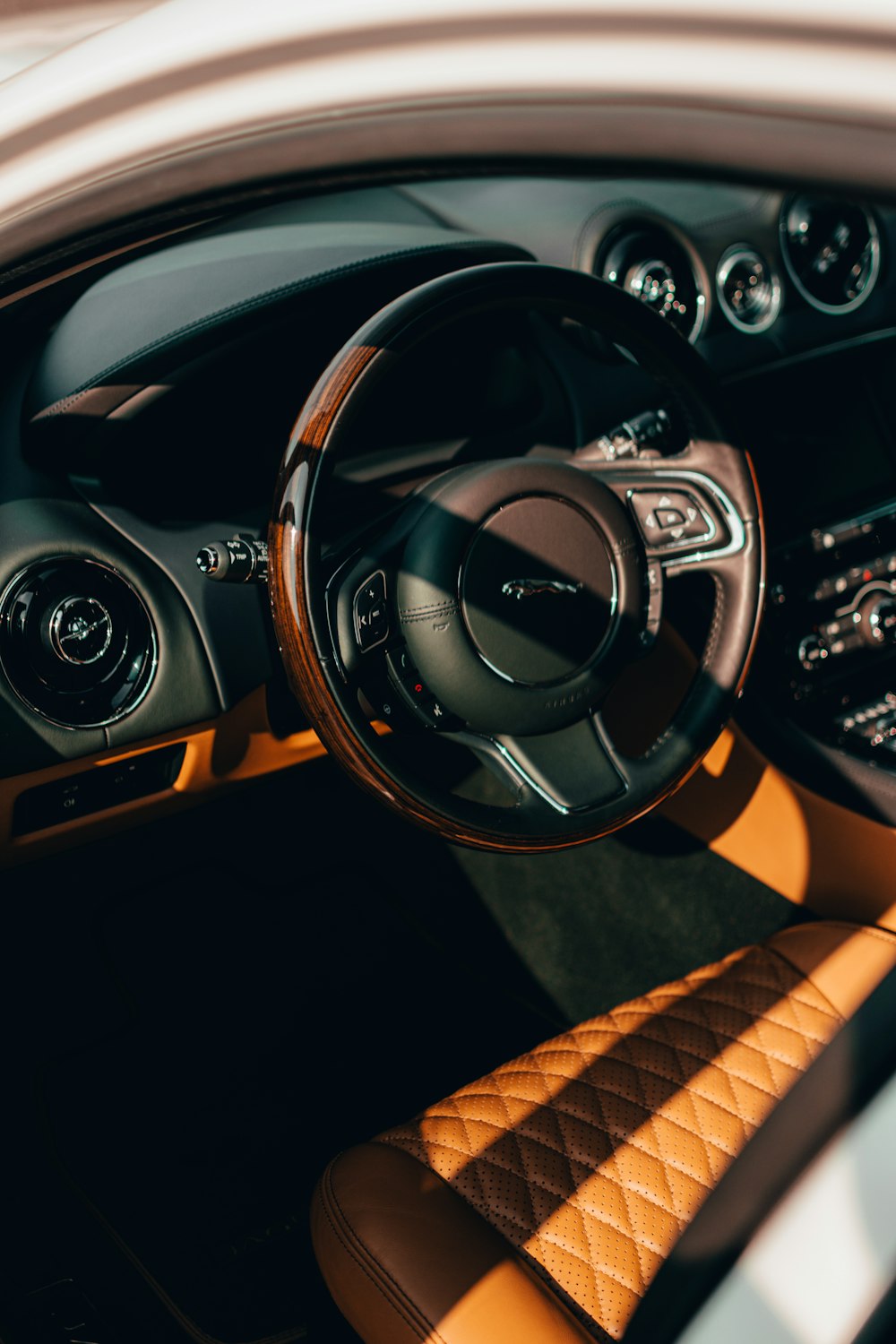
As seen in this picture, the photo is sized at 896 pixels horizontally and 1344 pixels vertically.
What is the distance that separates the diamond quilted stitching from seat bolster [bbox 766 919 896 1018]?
0.02 metres

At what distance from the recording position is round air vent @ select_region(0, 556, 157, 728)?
1262 mm

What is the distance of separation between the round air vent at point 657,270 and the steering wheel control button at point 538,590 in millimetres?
Answer: 707

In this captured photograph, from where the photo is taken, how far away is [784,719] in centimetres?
175

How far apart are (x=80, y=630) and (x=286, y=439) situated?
17.3 inches

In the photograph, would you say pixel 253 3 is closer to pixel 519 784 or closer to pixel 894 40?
pixel 894 40

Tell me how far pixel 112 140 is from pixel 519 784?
84 cm

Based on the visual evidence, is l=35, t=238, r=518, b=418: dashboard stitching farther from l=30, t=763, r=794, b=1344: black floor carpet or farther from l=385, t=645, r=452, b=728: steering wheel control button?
l=30, t=763, r=794, b=1344: black floor carpet

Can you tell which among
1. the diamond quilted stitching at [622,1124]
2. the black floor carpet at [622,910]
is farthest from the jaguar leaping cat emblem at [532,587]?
the black floor carpet at [622,910]

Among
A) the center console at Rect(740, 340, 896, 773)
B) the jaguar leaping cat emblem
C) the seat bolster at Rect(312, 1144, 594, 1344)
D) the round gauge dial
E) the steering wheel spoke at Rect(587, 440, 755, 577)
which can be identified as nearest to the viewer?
the seat bolster at Rect(312, 1144, 594, 1344)

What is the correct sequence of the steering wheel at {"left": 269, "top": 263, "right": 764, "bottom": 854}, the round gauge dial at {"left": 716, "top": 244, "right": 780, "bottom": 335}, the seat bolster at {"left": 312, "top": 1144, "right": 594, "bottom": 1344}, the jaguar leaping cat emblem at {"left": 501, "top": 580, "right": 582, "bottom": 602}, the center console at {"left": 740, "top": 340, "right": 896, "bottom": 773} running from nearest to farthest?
the seat bolster at {"left": 312, "top": 1144, "right": 594, "bottom": 1344} → the steering wheel at {"left": 269, "top": 263, "right": 764, "bottom": 854} → the jaguar leaping cat emblem at {"left": 501, "top": 580, "right": 582, "bottom": 602} → the center console at {"left": 740, "top": 340, "right": 896, "bottom": 773} → the round gauge dial at {"left": 716, "top": 244, "right": 780, "bottom": 335}

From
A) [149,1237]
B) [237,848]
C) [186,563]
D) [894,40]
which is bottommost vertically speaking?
[149,1237]

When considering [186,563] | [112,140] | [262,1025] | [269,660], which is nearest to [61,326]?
[186,563]

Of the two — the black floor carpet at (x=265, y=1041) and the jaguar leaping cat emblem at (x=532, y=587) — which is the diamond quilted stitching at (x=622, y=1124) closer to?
the black floor carpet at (x=265, y=1041)

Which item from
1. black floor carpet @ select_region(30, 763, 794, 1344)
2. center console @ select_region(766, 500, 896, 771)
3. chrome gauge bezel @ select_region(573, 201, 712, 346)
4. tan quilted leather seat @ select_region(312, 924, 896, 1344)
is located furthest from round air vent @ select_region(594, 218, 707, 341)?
tan quilted leather seat @ select_region(312, 924, 896, 1344)
